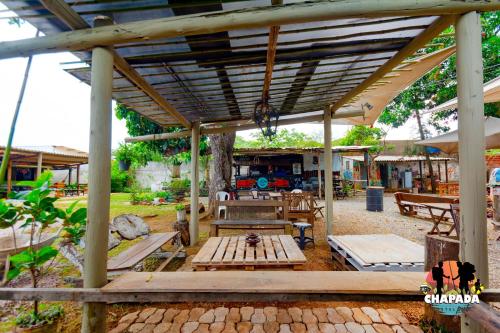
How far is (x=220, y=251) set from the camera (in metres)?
3.08

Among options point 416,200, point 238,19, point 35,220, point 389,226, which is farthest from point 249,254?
point 416,200

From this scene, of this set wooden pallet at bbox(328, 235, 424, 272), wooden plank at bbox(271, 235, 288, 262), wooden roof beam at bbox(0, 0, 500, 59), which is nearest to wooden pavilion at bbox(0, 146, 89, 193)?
wooden roof beam at bbox(0, 0, 500, 59)

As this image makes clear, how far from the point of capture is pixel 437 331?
197 cm

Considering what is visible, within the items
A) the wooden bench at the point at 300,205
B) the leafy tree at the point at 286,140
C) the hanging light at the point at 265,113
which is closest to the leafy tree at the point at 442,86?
the wooden bench at the point at 300,205

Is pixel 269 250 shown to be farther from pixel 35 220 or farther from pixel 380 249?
pixel 35 220

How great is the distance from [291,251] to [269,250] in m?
0.31

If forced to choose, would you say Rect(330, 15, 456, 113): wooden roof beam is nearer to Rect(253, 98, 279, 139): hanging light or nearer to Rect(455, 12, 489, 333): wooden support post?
Rect(455, 12, 489, 333): wooden support post

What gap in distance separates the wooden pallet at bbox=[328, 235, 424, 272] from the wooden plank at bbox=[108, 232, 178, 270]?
9.08ft

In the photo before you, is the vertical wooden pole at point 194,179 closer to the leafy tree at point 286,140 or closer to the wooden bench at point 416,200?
the wooden bench at point 416,200

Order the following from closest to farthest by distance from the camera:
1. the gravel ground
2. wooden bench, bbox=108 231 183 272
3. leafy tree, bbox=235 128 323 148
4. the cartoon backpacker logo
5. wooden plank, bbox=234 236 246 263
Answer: the cartoon backpacker logo, wooden bench, bbox=108 231 183 272, wooden plank, bbox=234 236 246 263, the gravel ground, leafy tree, bbox=235 128 323 148

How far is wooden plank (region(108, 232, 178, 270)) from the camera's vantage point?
256 cm

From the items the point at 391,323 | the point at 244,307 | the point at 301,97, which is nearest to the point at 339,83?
the point at 301,97

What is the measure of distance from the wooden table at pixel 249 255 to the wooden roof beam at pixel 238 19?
239 centimetres

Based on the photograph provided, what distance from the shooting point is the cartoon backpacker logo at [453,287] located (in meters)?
1.35
